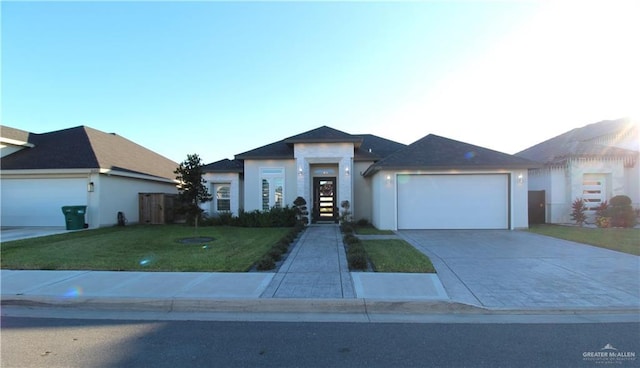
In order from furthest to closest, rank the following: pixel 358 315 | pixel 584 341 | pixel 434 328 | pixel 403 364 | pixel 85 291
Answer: pixel 85 291 → pixel 358 315 → pixel 434 328 → pixel 584 341 → pixel 403 364

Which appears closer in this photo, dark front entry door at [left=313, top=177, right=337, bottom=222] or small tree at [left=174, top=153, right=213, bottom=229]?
small tree at [left=174, top=153, right=213, bottom=229]

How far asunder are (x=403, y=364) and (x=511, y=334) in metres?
1.74

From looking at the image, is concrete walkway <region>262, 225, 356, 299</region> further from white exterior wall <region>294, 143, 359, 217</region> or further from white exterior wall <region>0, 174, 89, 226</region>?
white exterior wall <region>0, 174, 89, 226</region>

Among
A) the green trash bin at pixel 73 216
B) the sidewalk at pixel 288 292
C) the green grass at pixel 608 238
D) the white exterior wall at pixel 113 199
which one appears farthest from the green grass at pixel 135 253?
the green grass at pixel 608 238

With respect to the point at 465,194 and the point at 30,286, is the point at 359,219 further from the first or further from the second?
the point at 30,286

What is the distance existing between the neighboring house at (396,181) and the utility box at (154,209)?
4.98 meters

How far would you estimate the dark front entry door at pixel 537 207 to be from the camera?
Result: 1806 centimetres

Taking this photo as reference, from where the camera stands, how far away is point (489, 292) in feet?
19.7

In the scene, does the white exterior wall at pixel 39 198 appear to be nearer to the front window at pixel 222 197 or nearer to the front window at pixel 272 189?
the front window at pixel 222 197

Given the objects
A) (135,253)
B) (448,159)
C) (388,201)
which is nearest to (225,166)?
(388,201)

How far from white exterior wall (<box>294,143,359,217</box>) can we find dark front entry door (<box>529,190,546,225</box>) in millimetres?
9461

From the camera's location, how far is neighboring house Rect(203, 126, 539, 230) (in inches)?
571

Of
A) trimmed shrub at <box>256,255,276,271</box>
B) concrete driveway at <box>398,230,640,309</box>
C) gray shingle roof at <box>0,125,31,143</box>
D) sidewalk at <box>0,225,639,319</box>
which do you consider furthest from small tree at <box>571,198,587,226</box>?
gray shingle roof at <box>0,125,31,143</box>

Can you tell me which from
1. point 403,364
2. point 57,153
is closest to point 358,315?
point 403,364
